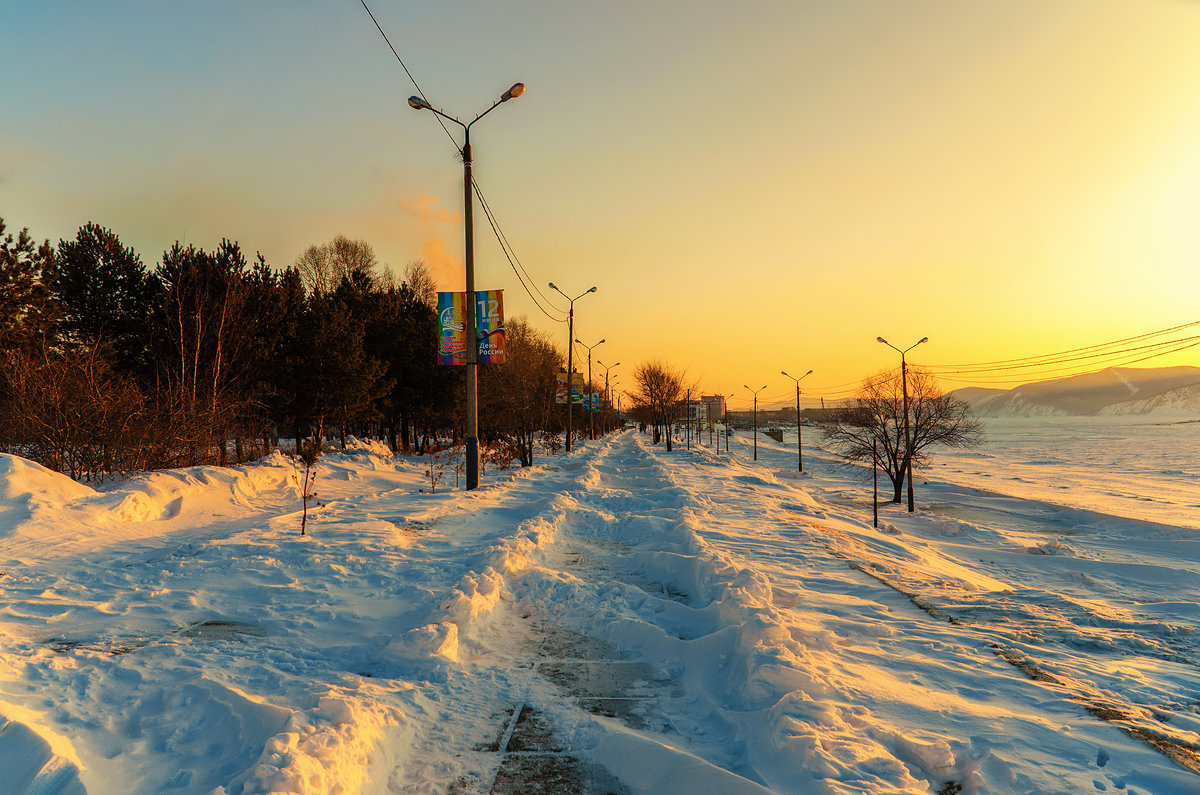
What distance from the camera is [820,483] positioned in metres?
38.5

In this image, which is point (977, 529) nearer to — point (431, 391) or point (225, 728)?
point (225, 728)

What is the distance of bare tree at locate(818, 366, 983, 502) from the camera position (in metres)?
28.5

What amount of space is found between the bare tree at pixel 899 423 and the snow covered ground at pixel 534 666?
57.9ft

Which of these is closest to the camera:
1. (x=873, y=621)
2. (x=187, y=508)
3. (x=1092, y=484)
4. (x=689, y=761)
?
(x=689, y=761)

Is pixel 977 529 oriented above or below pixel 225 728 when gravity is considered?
below

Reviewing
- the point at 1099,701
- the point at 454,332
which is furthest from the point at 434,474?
the point at 1099,701

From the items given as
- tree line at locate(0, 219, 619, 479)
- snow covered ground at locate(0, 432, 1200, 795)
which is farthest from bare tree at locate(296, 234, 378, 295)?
snow covered ground at locate(0, 432, 1200, 795)

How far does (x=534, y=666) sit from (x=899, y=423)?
2897 centimetres

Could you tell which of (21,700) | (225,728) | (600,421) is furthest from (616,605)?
(600,421)

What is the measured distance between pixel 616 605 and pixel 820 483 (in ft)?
114

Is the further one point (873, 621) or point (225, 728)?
point (873, 621)

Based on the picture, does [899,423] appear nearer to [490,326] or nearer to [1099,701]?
[490,326]

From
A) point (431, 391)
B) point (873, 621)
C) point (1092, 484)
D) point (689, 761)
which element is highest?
point (431, 391)

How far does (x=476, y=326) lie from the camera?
1641cm
